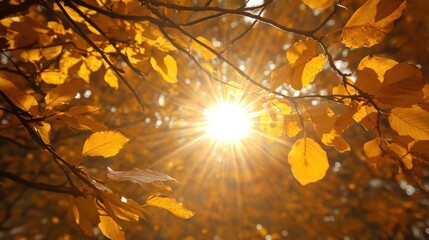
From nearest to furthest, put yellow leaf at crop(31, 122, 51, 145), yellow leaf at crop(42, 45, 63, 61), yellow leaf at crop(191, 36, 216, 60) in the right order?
yellow leaf at crop(31, 122, 51, 145) → yellow leaf at crop(191, 36, 216, 60) → yellow leaf at crop(42, 45, 63, 61)

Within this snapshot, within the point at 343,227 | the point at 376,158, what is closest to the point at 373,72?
the point at 376,158

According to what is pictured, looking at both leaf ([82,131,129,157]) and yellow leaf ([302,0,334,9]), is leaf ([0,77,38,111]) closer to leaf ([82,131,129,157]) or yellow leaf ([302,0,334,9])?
leaf ([82,131,129,157])

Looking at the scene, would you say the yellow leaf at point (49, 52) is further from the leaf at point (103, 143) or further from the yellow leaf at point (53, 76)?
the leaf at point (103, 143)

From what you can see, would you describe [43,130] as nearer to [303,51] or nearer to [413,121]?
[303,51]

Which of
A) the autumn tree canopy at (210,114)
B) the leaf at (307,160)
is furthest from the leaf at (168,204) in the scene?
the leaf at (307,160)

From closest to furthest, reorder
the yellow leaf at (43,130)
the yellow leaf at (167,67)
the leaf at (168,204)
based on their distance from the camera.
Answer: the leaf at (168,204), the yellow leaf at (43,130), the yellow leaf at (167,67)

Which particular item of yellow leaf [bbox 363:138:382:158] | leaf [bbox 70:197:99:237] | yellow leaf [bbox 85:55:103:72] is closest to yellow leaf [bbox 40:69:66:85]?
yellow leaf [bbox 85:55:103:72]

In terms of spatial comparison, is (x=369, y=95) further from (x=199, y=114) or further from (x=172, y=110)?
(x=172, y=110)

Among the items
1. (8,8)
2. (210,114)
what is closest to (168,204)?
(8,8)
